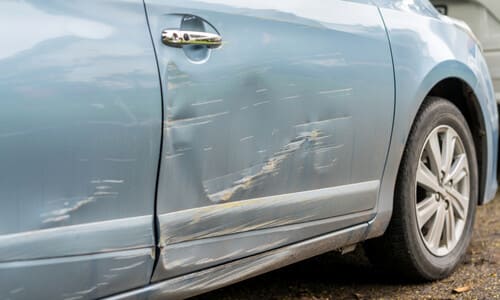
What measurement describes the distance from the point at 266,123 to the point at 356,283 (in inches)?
47.6

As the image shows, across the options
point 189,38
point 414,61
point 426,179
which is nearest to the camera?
point 189,38

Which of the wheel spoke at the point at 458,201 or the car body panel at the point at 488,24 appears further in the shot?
the car body panel at the point at 488,24

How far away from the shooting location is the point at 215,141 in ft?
7.14

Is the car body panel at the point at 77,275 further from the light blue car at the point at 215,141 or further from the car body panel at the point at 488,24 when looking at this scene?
the car body panel at the point at 488,24

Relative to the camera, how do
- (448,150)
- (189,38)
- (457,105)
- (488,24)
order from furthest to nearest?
(488,24) → (457,105) → (448,150) → (189,38)

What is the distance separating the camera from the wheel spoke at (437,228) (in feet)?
10.5

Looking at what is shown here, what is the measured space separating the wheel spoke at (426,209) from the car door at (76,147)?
4.70ft

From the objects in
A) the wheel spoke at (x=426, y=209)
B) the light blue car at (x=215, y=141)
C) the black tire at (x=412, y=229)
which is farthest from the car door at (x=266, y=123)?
the wheel spoke at (x=426, y=209)

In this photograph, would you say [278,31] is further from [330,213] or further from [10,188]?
[10,188]

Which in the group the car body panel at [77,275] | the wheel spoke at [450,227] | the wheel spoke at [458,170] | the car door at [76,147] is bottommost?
the wheel spoke at [450,227]

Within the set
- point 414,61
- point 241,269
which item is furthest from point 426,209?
point 241,269

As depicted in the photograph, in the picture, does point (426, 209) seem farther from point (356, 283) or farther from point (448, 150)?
point (356, 283)

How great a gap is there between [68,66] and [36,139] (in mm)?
195

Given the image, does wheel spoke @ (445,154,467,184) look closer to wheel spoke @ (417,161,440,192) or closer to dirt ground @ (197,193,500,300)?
wheel spoke @ (417,161,440,192)
